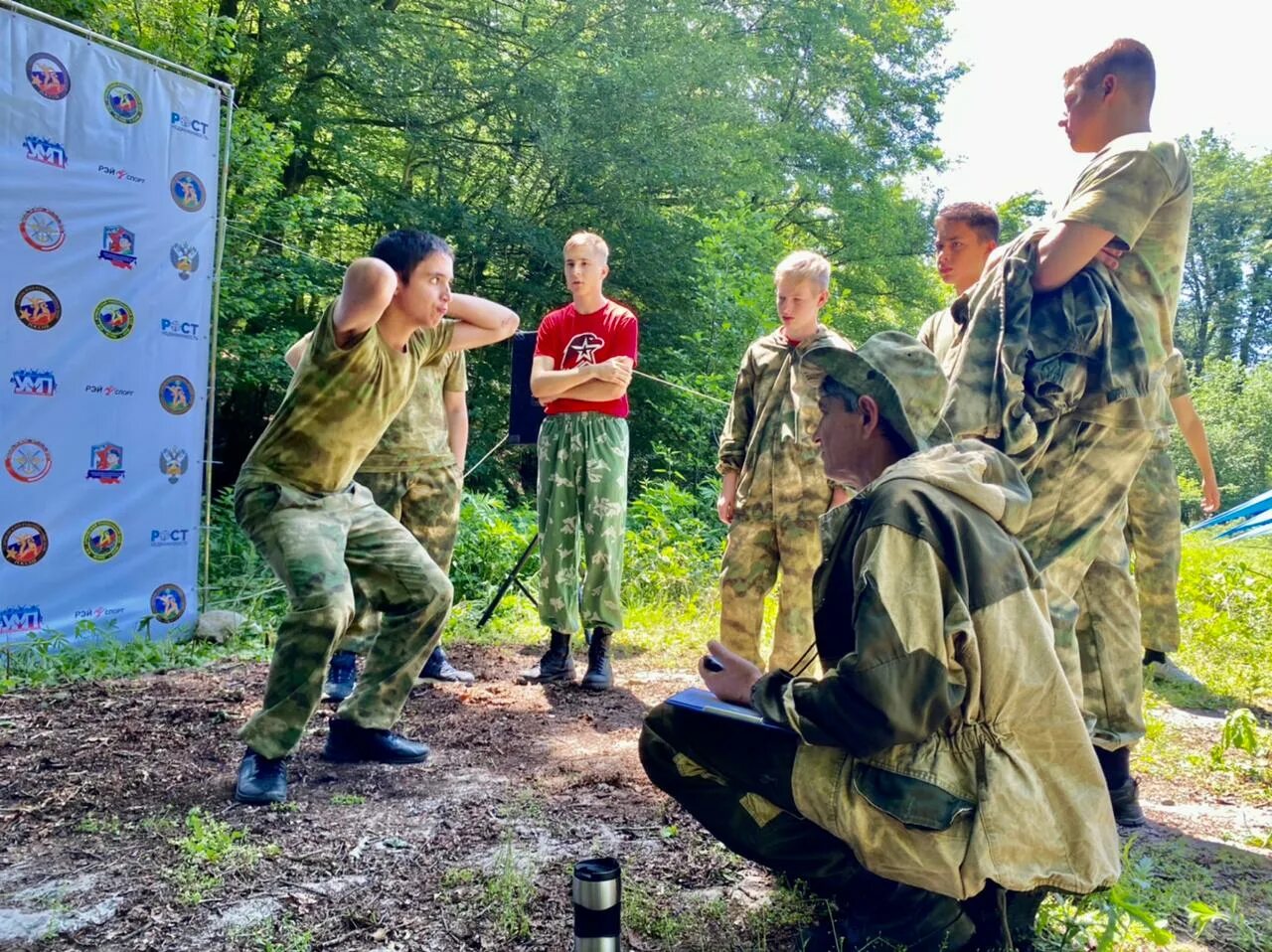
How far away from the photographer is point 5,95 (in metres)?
5.14

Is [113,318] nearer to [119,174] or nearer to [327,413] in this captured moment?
[119,174]

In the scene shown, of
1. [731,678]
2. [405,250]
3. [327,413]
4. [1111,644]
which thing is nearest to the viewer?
[731,678]


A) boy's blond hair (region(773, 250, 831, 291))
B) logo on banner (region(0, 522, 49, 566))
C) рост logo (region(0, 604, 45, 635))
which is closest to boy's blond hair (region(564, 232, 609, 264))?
boy's blond hair (region(773, 250, 831, 291))

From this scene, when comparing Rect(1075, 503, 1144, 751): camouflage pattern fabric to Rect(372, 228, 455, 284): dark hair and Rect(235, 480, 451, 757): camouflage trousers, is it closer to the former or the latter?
Rect(235, 480, 451, 757): camouflage trousers

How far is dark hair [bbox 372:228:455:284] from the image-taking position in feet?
11.1

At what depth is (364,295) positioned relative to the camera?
300 cm

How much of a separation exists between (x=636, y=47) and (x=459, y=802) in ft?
40.7

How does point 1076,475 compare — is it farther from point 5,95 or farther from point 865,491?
point 5,95

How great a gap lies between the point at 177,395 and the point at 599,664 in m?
3.32

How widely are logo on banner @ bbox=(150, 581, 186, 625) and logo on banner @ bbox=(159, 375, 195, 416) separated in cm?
110

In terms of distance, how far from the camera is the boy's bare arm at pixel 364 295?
2.96 metres

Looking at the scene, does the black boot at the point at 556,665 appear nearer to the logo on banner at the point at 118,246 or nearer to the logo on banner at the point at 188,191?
the logo on banner at the point at 118,246

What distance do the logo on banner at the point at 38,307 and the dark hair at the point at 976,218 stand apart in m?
4.82

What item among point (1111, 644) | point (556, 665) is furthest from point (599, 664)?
point (1111, 644)
